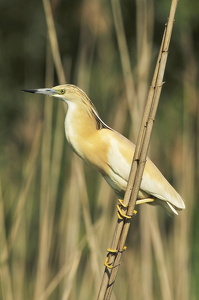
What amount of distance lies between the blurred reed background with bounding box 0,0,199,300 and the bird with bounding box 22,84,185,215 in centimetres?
18

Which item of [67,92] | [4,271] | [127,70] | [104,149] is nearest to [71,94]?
[67,92]

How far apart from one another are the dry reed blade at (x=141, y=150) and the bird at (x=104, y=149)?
0.94 ft

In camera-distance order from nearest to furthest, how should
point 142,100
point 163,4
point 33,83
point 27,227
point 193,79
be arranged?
point 142,100, point 27,227, point 193,79, point 163,4, point 33,83

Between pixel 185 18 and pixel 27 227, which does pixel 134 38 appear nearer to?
pixel 185 18

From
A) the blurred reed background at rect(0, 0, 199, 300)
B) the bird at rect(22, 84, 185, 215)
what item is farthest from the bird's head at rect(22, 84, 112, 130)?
the blurred reed background at rect(0, 0, 199, 300)

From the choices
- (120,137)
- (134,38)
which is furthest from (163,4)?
(120,137)

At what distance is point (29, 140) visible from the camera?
8.04ft

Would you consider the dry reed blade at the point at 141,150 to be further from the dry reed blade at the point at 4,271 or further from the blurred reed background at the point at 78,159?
the dry reed blade at the point at 4,271

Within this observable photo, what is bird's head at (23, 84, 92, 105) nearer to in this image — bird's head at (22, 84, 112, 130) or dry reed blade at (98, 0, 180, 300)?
bird's head at (22, 84, 112, 130)

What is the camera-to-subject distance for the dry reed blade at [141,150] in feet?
3.88

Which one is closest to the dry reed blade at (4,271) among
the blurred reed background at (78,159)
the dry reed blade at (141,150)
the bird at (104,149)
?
the blurred reed background at (78,159)

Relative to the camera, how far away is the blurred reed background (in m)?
1.83

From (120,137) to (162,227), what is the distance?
716mm

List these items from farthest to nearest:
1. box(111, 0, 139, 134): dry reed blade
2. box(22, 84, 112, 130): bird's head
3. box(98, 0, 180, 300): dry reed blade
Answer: box(111, 0, 139, 134): dry reed blade, box(22, 84, 112, 130): bird's head, box(98, 0, 180, 300): dry reed blade
